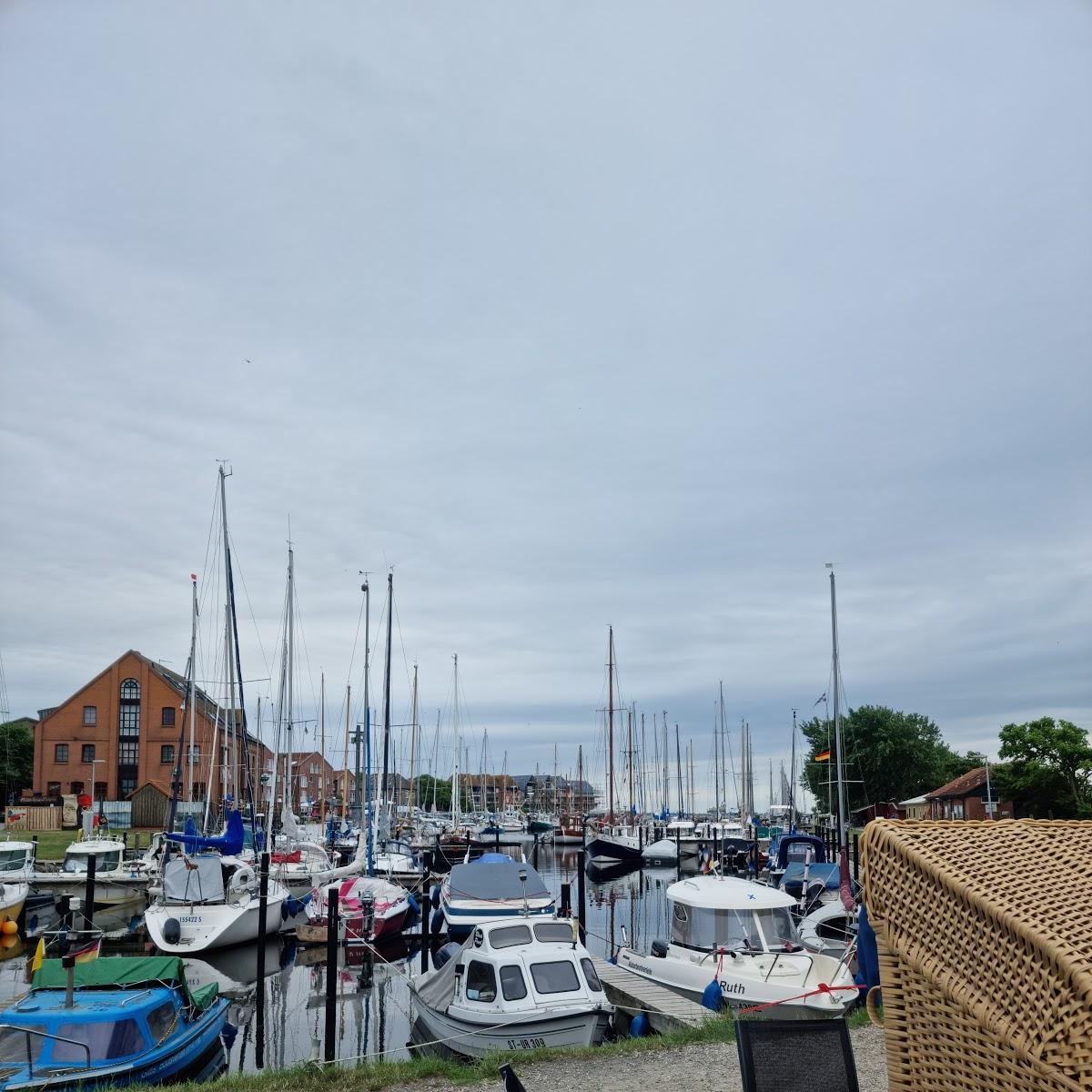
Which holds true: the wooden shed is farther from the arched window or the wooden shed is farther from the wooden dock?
the wooden dock

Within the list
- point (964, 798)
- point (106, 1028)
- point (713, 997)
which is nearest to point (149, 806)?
point (106, 1028)

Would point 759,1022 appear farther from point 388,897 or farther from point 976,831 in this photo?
point 388,897

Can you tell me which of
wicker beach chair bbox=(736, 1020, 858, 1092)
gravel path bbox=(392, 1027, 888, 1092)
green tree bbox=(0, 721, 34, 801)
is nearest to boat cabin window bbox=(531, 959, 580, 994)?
gravel path bbox=(392, 1027, 888, 1092)

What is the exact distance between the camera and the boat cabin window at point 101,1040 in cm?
1470

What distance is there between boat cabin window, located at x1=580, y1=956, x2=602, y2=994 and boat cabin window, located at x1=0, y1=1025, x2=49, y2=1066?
28.6ft

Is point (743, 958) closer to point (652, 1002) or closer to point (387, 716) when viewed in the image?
point (652, 1002)

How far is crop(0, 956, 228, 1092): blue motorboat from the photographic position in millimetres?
14422

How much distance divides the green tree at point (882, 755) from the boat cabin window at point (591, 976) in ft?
239

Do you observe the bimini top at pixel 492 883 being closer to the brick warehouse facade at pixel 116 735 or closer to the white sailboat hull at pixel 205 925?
the white sailboat hull at pixel 205 925

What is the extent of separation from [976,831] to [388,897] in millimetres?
32034

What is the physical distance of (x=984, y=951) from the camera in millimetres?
3166

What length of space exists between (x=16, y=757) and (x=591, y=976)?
3313 inches

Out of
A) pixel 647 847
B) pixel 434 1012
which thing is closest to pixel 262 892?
pixel 434 1012

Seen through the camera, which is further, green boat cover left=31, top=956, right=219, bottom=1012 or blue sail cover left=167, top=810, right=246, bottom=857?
blue sail cover left=167, top=810, right=246, bottom=857
